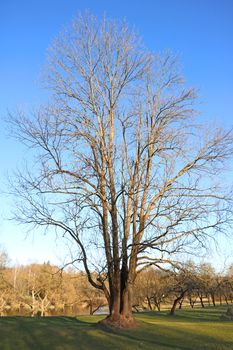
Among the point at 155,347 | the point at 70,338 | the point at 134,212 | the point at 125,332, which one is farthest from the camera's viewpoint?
the point at 134,212

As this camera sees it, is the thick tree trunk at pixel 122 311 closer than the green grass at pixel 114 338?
No

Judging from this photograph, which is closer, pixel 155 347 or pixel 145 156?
pixel 155 347

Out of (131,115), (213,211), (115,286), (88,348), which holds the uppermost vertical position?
(131,115)

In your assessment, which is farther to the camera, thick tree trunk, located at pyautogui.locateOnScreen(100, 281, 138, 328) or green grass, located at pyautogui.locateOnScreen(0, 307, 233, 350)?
thick tree trunk, located at pyautogui.locateOnScreen(100, 281, 138, 328)

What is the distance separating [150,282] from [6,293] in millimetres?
18270

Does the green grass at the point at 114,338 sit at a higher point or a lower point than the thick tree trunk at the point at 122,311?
lower

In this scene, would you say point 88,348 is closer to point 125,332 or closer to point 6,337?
point 125,332

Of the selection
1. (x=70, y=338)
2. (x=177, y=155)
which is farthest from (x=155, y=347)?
(x=177, y=155)

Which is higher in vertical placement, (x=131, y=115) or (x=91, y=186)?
(x=131, y=115)

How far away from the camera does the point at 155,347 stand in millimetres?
10273

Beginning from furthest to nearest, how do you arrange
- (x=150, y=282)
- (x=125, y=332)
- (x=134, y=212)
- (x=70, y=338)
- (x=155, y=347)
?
(x=150, y=282)
(x=134, y=212)
(x=125, y=332)
(x=70, y=338)
(x=155, y=347)

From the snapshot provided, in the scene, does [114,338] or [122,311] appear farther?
[122,311]

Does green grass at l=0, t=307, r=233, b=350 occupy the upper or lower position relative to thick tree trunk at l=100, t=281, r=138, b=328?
lower

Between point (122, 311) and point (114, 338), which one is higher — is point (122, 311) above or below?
above
